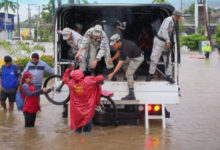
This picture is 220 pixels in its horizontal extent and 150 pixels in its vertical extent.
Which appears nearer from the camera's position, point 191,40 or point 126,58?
Answer: point 126,58

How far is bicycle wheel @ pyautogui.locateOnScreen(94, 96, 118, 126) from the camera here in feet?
25.2

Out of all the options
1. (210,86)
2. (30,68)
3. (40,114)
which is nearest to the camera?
(30,68)

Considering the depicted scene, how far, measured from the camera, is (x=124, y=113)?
7.95 metres

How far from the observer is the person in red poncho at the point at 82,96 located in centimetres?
703

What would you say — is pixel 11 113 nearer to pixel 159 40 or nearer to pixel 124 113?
pixel 124 113

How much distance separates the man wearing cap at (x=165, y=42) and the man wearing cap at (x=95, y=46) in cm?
87

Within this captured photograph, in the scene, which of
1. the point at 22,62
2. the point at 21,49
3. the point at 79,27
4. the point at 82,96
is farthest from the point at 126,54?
the point at 21,49

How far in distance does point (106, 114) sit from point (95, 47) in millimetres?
1410

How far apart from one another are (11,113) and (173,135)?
4.35m

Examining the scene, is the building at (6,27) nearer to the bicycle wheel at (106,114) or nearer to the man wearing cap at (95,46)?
the man wearing cap at (95,46)

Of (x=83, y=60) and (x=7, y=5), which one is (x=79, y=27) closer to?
(x=83, y=60)

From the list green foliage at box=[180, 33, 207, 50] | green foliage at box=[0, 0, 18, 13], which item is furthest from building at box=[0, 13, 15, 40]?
green foliage at box=[180, 33, 207, 50]

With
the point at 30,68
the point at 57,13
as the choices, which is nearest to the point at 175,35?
the point at 57,13

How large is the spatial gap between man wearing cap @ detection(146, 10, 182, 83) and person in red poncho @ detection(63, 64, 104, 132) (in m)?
1.36
